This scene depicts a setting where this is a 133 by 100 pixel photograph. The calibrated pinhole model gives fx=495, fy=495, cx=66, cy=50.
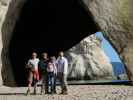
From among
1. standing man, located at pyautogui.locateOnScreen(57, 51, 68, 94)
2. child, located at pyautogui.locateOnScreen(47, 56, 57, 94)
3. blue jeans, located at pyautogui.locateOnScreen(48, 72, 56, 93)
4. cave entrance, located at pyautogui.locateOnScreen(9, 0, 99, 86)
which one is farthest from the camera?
cave entrance, located at pyautogui.locateOnScreen(9, 0, 99, 86)

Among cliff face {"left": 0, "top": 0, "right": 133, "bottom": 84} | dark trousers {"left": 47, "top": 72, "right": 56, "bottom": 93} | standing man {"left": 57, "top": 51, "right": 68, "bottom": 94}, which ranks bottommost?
dark trousers {"left": 47, "top": 72, "right": 56, "bottom": 93}

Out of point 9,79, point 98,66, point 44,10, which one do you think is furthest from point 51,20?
point 98,66

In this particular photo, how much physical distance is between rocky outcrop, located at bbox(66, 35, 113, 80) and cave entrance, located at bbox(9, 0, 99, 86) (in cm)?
2766

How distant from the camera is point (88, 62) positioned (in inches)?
2499

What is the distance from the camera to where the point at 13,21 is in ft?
89.4

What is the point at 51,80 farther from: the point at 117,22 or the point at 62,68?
the point at 117,22

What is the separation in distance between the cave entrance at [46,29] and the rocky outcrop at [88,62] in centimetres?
2766

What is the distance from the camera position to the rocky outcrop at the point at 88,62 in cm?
6197

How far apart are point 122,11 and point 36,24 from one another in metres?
8.65

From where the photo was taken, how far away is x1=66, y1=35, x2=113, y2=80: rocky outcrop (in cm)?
6197

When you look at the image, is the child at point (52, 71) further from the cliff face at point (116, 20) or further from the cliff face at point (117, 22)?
the cliff face at point (116, 20)

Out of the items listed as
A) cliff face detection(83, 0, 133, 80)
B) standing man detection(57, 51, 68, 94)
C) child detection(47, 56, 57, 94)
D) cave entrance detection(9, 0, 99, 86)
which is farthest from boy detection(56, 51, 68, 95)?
cave entrance detection(9, 0, 99, 86)

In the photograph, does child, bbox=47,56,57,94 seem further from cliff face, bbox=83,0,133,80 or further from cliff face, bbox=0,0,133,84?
cliff face, bbox=83,0,133,80

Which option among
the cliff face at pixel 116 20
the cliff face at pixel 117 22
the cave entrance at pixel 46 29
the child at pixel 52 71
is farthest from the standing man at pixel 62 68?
the cave entrance at pixel 46 29
